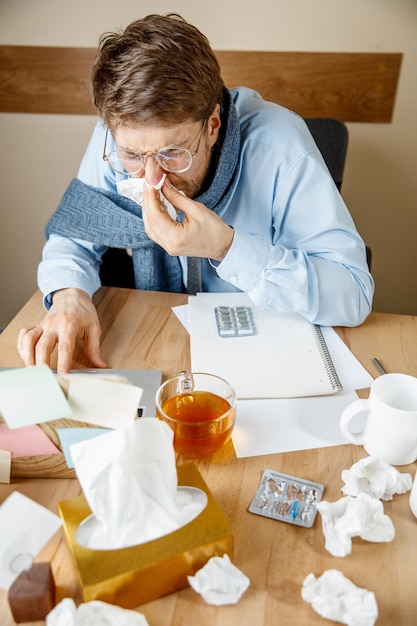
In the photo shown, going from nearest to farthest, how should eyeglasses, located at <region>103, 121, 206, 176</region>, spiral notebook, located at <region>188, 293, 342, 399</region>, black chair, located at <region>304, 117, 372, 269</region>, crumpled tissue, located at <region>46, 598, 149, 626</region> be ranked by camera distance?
crumpled tissue, located at <region>46, 598, 149, 626</region>, spiral notebook, located at <region>188, 293, 342, 399</region>, eyeglasses, located at <region>103, 121, 206, 176</region>, black chair, located at <region>304, 117, 372, 269</region>

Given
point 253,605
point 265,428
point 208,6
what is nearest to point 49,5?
point 208,6

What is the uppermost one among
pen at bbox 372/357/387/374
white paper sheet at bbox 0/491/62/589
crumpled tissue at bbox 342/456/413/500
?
white paper sheet at bbox 0/491/62/589

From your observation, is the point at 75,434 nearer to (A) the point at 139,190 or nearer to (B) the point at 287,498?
(B) the point at 287,498

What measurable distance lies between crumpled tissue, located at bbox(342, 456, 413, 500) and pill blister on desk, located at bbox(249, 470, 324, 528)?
4 cm

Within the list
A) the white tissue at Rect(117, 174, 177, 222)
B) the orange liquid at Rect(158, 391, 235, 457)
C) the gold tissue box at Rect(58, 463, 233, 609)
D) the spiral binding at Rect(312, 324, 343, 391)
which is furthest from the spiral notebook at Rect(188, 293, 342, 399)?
the gold tissue box at Rect(58, 463, 233, 609)

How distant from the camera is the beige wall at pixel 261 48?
1.84m

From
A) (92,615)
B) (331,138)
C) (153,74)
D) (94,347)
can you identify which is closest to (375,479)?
(92,615)

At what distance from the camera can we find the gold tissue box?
613mm

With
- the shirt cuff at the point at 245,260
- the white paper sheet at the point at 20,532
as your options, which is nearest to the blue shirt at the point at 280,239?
the shirt cuff at the point at 245,260

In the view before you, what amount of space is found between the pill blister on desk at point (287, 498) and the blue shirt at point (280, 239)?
1.38 ft

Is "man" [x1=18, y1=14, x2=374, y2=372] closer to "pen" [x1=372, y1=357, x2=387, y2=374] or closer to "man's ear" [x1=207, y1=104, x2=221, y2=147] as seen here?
"man's ear" [x1=207, y1=104, x2=221, y2=147]

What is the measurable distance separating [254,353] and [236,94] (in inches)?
29.1

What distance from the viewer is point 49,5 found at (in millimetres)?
1880

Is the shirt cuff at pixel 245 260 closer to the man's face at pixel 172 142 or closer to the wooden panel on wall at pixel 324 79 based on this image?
the man's face at pixel 172 142
